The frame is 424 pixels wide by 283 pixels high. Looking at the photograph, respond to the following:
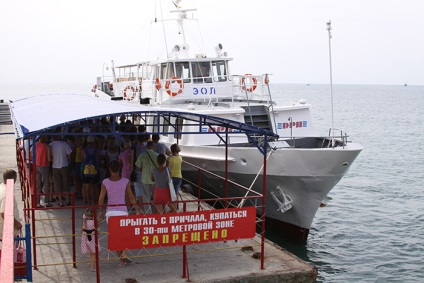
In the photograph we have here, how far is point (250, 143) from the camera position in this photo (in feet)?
47.4

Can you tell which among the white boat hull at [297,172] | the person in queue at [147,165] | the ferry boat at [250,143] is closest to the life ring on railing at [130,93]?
the ferry boat at [250,143]

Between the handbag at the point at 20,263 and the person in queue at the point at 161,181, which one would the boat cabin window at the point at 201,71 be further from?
the handbag at the point at 20,263

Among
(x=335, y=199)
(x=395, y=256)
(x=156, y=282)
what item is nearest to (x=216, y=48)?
(x=335, y=199)

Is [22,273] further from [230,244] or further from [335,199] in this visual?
[335,199]

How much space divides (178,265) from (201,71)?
1172 cm

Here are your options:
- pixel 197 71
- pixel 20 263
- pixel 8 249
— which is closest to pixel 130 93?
pixel 197 71

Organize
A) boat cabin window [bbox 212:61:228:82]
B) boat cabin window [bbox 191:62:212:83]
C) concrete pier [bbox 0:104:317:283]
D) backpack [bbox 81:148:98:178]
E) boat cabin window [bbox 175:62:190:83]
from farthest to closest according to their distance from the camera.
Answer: boat cabin window [bbox 212:61:228:82]
boat cabin window [bbox 191:62:212:83]
boat cabin window [bbox 175:62:190:83]
backpack [bbox 81:148:98:178]
concrete pier [bbox 0:104:317:283]

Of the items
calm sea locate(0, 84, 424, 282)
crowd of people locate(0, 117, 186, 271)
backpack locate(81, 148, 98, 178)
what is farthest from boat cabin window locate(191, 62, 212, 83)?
backpack locate(81, 148, 98, 178)

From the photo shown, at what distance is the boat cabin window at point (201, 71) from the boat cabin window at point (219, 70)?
0.71 feet

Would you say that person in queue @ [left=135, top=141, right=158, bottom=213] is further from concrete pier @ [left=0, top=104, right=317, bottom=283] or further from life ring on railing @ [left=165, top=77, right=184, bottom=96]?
life ring on railing @ [left=165, top=77, right=184, bottom=96]

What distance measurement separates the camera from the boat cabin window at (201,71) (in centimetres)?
1979

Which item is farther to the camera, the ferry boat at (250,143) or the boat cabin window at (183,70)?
the boat cabin window at (183,70)

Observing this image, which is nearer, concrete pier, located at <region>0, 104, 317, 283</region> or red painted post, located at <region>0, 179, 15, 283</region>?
red painted post, located at <region>0, 179, 15, 283</region>

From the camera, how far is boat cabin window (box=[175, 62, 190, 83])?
19.6m
